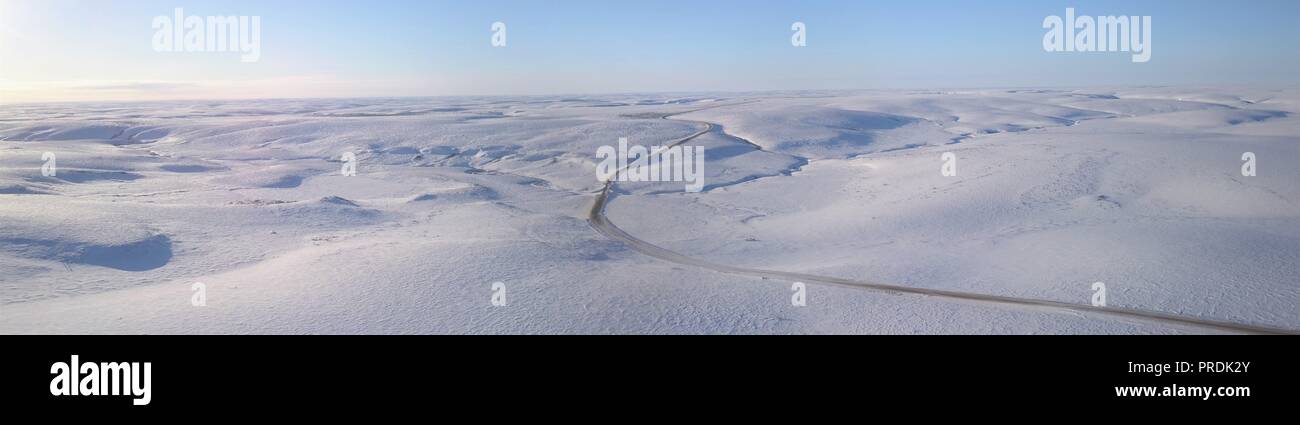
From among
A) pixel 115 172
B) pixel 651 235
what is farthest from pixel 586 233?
pixel 115 172

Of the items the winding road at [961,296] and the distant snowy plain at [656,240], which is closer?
the winding road at [961,296]

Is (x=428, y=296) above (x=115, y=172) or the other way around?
the other way around

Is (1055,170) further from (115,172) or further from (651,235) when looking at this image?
(115,172)

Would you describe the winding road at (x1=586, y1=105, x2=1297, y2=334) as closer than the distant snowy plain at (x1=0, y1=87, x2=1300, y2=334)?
Yes

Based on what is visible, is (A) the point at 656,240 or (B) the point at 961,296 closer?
(B) the point at 961,296

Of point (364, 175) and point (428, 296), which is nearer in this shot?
point (428, 296)
